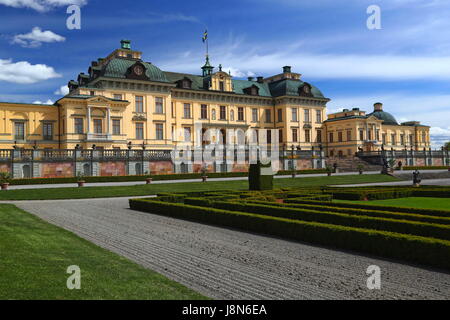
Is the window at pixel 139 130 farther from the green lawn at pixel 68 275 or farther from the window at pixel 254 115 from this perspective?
the green lawn at pixel 68 275

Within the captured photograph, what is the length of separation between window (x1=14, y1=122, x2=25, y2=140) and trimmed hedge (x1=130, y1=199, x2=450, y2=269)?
3655cm

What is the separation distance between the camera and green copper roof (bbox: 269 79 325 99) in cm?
6494

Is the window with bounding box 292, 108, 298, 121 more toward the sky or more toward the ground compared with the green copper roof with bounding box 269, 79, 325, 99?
more toward the ground

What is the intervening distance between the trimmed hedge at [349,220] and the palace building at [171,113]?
105 ft

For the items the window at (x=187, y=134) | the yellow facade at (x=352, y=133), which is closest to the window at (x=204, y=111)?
the window at (x=187, y=134)

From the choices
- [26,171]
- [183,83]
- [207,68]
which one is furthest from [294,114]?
[26,171]

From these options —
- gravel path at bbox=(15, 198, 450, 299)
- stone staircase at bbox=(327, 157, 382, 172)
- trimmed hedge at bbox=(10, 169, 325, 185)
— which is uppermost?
stone staircase at bbox=(327, 157, 382, 172)

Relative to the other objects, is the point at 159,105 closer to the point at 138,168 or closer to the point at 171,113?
the point at 171,113

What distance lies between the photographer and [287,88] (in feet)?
212

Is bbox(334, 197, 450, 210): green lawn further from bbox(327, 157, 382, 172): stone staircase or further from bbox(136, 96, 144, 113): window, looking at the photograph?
bbox(136, 96, 144, 113): window

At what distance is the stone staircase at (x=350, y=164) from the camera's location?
56031 millimetres

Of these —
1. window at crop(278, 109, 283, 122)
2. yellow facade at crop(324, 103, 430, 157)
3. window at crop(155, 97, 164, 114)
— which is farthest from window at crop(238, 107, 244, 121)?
yellow facade at crop(324, 103, 430, 157)

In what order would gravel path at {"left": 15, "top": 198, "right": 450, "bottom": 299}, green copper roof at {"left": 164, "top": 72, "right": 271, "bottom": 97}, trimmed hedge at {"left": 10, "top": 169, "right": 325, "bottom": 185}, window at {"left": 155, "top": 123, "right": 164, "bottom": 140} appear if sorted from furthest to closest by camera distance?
green copper roof at {"left": 164, "top": 72, "right": 271, "bottom": 97} → window at {"left": 155, "top": 123, "right": 164, "bottom": 140} → trimmed hedge at {"left": 10, "top": 169, "right": 325, "bottom": 185} → gravel path at {"left": 15, "top": 198, "right": 450, "bottom": 299}
